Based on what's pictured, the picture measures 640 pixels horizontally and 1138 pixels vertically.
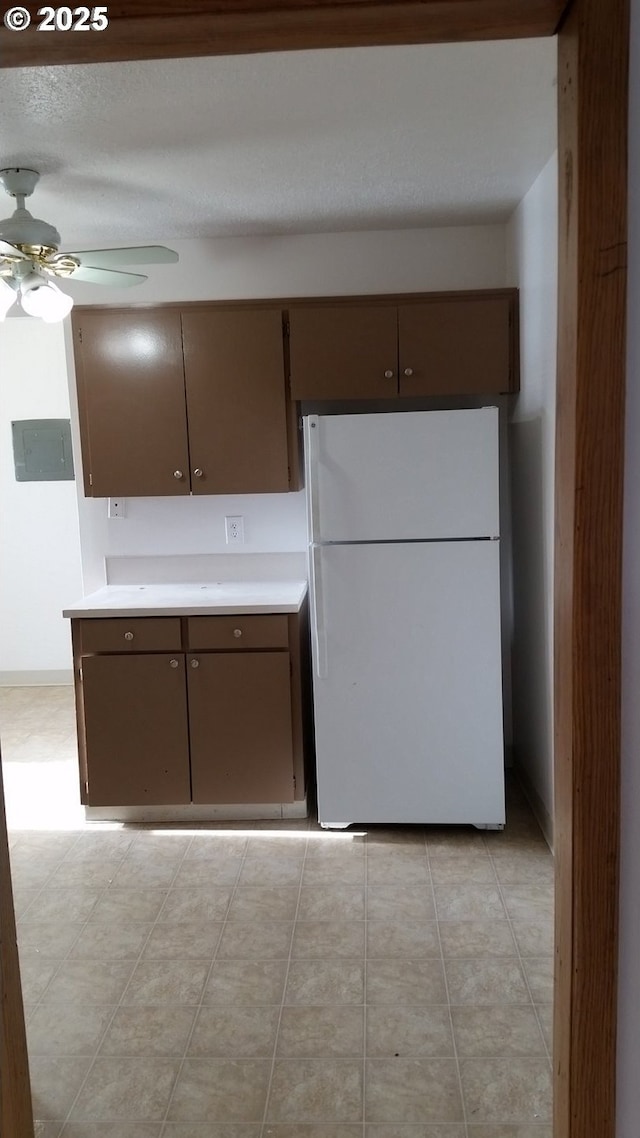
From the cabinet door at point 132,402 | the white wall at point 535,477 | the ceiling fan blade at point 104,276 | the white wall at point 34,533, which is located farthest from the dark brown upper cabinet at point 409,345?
the white wall at point 34,533

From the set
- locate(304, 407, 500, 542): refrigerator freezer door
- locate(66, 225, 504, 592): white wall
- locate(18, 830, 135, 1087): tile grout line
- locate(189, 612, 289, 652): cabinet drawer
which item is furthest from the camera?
locate(66, 225, 504, 592): white wall

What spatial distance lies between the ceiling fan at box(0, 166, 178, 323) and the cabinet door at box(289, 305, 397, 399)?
69 centimetres

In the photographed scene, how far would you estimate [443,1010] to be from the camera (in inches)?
84.6

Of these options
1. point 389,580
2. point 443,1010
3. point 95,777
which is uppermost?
point 389,580

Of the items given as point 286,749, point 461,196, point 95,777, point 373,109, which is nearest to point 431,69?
point 373,109

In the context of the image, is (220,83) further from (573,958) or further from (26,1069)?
(26,1069)

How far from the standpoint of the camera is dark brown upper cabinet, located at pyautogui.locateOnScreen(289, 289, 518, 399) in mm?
3229

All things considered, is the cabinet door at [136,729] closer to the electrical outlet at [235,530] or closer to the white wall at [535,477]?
the electrical outlet at [235,530]

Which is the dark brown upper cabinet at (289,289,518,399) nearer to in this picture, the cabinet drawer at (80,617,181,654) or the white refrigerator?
the white refrigerator

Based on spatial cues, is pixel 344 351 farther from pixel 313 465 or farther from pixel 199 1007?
pixel 199 1007

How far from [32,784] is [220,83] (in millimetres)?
2996

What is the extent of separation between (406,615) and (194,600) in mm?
852

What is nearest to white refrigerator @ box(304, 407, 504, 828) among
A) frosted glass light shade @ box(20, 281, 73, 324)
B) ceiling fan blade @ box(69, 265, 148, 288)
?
ceiling fan blade @ box(69, 265, 148, 288)

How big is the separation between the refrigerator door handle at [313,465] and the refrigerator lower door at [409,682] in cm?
10
